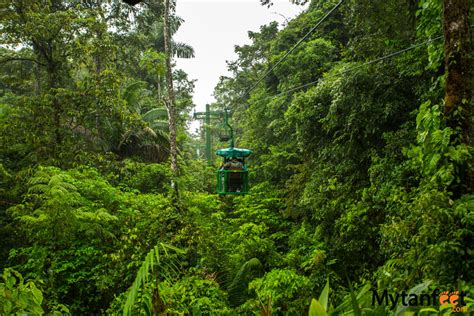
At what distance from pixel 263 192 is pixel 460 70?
944 cm

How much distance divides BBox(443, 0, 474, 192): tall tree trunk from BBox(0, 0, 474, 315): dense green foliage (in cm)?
12

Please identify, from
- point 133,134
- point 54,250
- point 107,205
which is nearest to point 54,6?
point 133,134

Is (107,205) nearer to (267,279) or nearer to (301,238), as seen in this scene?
(267,279)

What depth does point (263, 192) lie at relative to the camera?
13039 millimetres

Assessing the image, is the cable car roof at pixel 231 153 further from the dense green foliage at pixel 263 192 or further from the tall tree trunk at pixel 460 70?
the tall tree trunk at pixel 460 70

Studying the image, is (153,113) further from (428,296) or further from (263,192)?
(428,296)

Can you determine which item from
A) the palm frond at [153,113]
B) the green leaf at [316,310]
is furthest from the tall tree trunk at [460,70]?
the palm frond at [153,113]

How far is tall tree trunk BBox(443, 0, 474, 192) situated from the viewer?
387 centimetres

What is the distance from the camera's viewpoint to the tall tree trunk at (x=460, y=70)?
12.7 feet

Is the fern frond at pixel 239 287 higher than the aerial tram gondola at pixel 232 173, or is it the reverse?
the aerial tram gondola at pixel 232 173

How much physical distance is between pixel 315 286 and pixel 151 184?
276 inches

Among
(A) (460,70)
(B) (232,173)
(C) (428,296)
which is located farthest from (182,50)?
(C) (428,296)

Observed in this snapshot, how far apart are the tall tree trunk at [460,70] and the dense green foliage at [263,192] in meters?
0.12

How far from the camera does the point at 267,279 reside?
7266 millimetres
